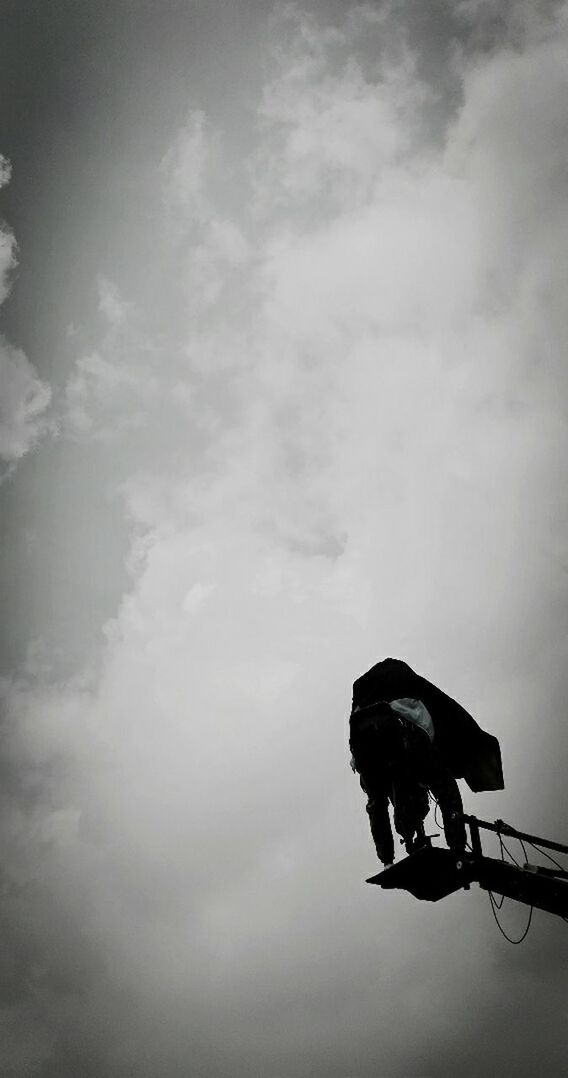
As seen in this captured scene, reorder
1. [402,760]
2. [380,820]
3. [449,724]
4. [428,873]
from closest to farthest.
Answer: [428,873] < [402,760] < [380,820] < [449,724]

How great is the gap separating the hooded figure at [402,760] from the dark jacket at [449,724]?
0.02 meters

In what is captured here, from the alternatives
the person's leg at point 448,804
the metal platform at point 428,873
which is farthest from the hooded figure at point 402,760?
the metal platform at point 428,873

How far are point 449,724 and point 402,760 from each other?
1.30 meters

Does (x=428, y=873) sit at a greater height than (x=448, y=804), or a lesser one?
lesser

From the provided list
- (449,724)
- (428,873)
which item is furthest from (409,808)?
(449,724)

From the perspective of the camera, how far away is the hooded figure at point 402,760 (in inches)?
355

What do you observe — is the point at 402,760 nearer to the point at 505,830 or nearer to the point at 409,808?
the point at 409,808

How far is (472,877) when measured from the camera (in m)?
8.95

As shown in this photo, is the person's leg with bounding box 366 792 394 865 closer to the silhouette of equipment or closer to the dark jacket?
the silhouette of equipment

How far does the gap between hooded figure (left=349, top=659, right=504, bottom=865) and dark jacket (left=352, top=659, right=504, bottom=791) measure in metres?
0.02

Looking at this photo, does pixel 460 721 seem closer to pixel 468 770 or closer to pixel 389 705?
pixel 468 770

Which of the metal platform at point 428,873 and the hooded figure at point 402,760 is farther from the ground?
the hooded figure at point 402,760

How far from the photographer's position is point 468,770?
32.9 feet

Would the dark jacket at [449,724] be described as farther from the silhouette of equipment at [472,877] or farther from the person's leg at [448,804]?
the silhouette of equipment at [472,877]
